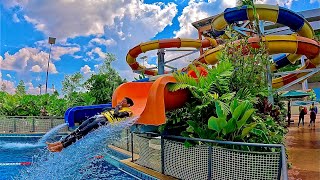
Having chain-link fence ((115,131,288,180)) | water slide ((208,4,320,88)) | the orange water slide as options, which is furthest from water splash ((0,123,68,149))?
the orange water slide

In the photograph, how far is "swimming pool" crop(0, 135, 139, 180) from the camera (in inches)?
300

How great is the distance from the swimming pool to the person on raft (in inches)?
64.5

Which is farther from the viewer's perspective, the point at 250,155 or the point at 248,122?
the point at 248,122

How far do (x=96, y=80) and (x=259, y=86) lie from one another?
1558 centimetres

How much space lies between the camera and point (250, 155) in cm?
464

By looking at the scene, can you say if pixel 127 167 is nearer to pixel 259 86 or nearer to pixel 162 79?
pixel 162 79

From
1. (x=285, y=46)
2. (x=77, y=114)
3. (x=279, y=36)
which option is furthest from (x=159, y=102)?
(x=279, y=36)

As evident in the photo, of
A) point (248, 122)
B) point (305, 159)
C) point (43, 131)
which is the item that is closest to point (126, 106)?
point (248, 122)

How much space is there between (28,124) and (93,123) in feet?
38.5

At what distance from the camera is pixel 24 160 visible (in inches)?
418

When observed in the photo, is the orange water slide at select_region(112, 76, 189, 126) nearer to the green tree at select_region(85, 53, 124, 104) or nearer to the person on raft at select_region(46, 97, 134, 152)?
the person on raft at select_region(46, 97, 134, 152)

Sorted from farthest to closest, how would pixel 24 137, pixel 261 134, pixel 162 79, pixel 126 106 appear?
pixel 24 137, pixel 126 106, pixel 162 79, pixel 261 134

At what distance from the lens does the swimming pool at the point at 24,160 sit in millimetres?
7623

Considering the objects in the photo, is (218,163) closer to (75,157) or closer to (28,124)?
(75,157)
